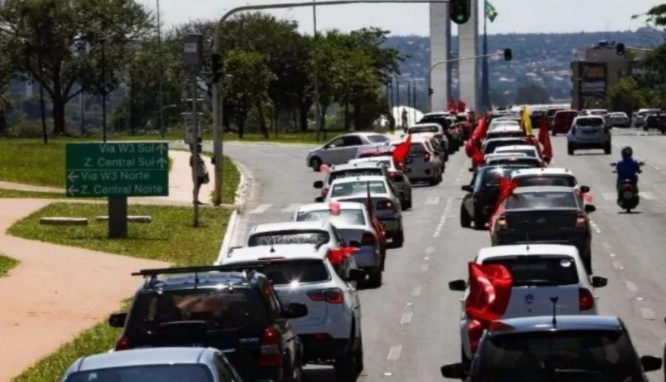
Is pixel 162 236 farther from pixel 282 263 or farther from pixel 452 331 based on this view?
pixel 282 263

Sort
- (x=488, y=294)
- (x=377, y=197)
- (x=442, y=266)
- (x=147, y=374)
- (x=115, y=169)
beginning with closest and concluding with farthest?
1. (x=147, y=374)
2. (x=488, y=294)
3. (x=442, y=266)
4. (x=377, y=197)
5. (x=115, y=169)

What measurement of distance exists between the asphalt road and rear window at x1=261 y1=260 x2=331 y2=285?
1.29 meters

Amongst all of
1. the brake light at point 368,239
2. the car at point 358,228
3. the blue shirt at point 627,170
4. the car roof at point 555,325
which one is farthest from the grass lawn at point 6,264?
the car roof at point 555,325

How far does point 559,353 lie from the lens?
42.7ft

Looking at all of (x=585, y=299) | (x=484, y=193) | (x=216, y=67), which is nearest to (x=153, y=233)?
(x=216, y=67)

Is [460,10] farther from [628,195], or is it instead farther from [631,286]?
[631,286]

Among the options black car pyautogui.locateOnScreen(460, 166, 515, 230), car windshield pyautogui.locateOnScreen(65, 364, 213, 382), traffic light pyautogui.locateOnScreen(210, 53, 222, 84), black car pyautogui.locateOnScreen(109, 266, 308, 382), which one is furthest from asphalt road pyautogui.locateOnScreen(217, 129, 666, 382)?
car windshield pyautogui.locateOnScreen(65, 364, 213, 382)

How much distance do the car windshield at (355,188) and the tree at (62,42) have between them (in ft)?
208

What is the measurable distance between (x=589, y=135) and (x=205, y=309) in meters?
58.9

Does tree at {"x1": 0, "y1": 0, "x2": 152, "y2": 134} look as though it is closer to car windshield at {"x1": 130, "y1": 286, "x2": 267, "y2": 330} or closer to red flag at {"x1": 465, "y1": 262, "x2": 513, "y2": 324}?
red flag at {"x1": 465, "y1": 262, "x2": 513, "y2": 324}

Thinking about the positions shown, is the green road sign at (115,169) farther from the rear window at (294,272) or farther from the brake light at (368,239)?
the rear window at (294,272)

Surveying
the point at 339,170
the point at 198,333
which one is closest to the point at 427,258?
the point at 339,170

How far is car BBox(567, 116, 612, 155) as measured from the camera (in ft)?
240

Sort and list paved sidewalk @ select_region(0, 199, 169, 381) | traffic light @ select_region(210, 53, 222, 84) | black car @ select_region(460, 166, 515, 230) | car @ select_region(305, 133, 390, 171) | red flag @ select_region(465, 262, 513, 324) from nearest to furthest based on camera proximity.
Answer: red flag @ select_region(465, 262, 513, 324) < paved sidewalk @ select_region(0, 199, 169, 381) < black car @ select_region(460, 166, 515, 230) < traffic light @ select_region(210, 53, 222, 84) < car @ select_region(305, 133, 390, 171)
